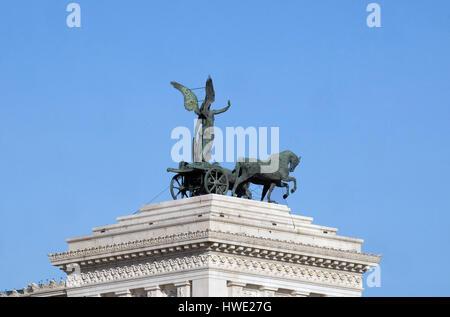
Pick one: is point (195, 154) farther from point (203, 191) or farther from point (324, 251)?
point (324, 251)

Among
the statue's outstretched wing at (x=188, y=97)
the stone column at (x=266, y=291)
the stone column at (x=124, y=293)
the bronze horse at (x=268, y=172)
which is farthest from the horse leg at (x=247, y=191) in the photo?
the stone column at (x=124, y=293)

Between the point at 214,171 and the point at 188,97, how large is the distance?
19.8 ft

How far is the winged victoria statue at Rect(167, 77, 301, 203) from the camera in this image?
329 ft

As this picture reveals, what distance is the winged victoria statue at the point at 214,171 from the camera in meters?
100

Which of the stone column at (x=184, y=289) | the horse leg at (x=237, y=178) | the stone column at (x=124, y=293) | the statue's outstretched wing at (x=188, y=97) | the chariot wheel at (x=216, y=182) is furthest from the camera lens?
the statue's outstretched wing at (x=188, y=97)

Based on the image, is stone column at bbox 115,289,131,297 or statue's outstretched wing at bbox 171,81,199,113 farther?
statue's outstretched wing at bbox 171,81,199,113

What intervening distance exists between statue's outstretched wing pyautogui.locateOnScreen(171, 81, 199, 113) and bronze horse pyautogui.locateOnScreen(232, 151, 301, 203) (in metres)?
5.06

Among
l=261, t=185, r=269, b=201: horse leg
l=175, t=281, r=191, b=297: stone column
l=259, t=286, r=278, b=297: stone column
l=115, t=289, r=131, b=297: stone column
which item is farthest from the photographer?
l=261, t=185, r=269, b=201: horse leg

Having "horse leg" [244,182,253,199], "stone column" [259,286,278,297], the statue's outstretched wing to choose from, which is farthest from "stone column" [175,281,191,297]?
the statue's outstretched wing

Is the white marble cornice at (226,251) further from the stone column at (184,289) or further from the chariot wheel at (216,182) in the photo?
the chariot wheel at (216,182)

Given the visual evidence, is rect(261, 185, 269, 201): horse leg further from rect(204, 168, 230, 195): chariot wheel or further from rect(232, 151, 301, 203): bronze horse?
rect(204, 168, 230, 195): chariot wheel
